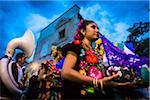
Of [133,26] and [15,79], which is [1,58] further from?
[133,26]

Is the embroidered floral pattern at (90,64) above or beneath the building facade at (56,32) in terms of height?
beneath

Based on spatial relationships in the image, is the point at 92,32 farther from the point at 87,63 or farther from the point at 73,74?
the point at 73,74

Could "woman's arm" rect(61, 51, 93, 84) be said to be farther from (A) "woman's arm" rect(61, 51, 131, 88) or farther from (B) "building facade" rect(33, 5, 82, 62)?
(B) "building facade" rect(33, 5, 82, 62)

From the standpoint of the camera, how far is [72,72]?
132cm

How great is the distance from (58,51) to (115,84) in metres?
0.51

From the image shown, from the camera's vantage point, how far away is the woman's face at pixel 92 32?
1.55 meters

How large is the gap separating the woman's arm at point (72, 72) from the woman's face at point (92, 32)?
0.25 meters

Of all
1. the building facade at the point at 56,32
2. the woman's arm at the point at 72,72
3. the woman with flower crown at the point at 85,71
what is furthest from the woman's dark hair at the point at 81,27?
the woman's arm at the point at 72,72

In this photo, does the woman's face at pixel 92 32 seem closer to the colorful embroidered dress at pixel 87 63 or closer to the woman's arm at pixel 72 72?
the colorful embroidered dress at pixel 87 63

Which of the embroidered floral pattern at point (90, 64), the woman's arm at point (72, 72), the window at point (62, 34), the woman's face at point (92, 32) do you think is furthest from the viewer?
the window at point (62, 34)

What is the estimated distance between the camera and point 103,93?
4.57ft

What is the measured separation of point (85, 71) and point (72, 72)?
5.8 inches

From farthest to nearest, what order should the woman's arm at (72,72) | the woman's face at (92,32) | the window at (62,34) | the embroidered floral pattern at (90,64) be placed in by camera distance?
the window at (62,34) → the woman's face at (92,32) → the embroidered floral pattern at (90,64) → the woman's arm at (72,72)

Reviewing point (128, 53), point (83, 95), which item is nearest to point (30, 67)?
point (83, 95)
